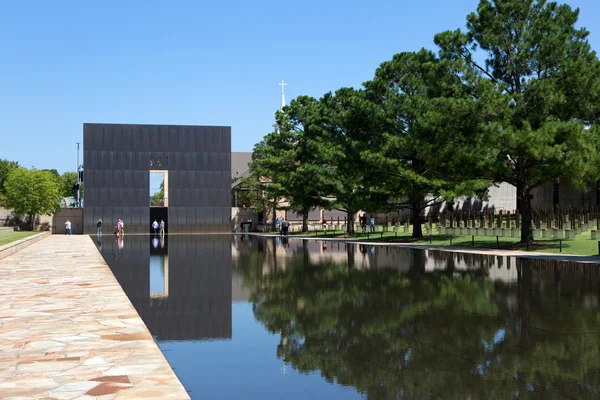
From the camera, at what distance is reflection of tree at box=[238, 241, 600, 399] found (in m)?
6.81

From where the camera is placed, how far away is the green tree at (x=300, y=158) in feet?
167

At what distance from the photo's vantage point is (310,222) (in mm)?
78188

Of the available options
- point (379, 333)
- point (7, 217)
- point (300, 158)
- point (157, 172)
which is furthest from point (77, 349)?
point (7, 217)

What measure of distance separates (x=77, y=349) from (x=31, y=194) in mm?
68374

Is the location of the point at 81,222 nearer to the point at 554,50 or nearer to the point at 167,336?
the point at 554,50

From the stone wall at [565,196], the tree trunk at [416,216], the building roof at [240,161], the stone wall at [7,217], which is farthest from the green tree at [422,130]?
the building roof at [240,161]

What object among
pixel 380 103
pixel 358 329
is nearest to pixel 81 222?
pixel 380 103

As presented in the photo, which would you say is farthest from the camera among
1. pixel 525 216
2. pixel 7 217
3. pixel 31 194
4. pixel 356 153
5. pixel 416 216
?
pixel 7 217

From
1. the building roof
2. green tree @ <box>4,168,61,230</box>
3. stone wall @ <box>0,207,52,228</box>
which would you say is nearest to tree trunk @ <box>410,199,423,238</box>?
green tree @ <box>4,168,61,230</box>

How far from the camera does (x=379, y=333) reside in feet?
31.6

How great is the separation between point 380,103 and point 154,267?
22.9m

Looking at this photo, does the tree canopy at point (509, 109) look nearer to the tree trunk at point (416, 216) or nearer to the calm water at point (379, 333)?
the tree trunk at point (416, 216)

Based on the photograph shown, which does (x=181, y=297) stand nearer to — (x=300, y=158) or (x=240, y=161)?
(x=300, y=158)

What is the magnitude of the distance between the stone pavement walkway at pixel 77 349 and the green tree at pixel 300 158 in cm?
3660
